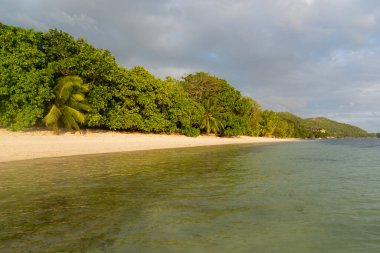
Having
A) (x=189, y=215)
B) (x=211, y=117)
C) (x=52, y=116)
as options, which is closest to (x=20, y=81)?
(x=52, y=116)

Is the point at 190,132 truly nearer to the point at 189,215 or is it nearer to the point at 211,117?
the point at 211,117

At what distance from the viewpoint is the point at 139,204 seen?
7801 mm

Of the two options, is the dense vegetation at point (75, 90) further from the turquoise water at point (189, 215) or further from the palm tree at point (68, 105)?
the turquoise water at point (189, 215)

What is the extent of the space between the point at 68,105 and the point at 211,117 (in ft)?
101

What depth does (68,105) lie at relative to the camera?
31156 millimetres

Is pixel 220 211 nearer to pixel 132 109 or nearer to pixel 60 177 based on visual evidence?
pixel 60 177

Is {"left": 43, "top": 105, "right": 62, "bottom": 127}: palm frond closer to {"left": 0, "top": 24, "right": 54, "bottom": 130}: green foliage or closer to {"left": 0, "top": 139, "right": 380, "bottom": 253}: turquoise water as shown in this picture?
{"left": 0, "top": 24, "right": 54, "bottom": 130}: green foliage

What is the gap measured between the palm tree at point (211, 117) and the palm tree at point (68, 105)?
89.6 ft

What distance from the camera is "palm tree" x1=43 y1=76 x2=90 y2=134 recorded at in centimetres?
2945

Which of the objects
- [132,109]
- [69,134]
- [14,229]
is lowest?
[14,229]

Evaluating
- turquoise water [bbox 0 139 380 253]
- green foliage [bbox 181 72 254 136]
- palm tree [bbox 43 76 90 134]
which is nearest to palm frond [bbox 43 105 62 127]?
palm tree [bbox 43 76 90 134]

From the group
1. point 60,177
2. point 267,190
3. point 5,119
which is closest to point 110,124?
point 5,119

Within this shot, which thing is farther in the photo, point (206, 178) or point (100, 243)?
point (206, 178)

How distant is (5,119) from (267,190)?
90.1 ft
